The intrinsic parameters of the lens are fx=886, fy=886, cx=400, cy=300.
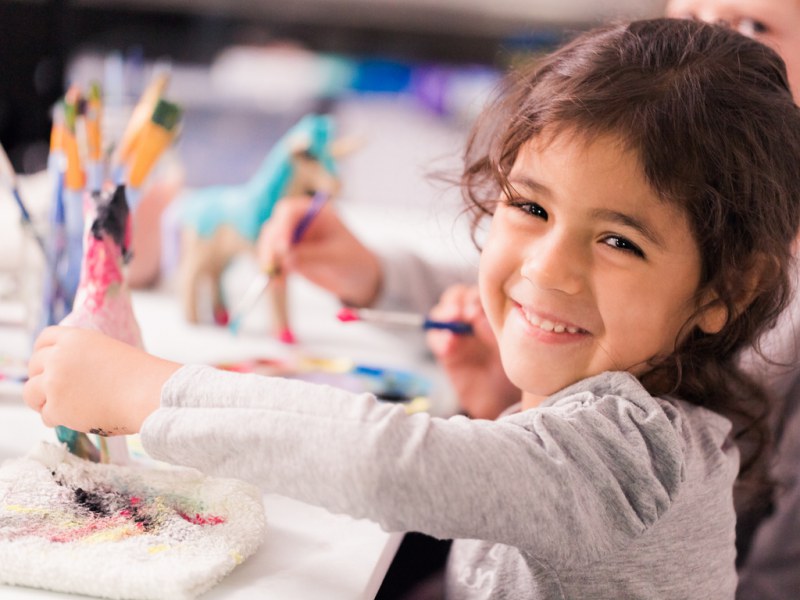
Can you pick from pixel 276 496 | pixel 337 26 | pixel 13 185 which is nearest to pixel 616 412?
pixel 276 496

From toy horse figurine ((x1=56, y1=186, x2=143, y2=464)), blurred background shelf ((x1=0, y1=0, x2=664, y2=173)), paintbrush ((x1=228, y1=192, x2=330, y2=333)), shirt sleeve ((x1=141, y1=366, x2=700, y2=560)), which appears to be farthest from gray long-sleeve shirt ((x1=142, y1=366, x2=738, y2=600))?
blurred background shelf ((x1=0, y1=0, x2=664, y2=173))

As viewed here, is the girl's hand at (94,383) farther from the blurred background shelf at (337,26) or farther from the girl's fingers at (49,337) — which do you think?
the blurred background shelf at (337,26)

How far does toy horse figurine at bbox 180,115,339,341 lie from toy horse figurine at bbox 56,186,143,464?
0.34 meters

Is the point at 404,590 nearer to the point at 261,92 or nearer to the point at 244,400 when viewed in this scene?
the point at 244,400

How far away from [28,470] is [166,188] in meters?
0.54

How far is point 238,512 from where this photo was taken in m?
0.47

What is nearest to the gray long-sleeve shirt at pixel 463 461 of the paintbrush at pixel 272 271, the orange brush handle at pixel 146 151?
the orange brush handle at pixel 146 151

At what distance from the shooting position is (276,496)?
534mm

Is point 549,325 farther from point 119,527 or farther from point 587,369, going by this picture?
point 119,527

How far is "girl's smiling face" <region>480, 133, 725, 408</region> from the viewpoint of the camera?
477 mm

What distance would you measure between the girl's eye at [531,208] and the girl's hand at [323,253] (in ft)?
1.27

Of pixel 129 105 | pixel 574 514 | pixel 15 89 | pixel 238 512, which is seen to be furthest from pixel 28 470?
pixel 15 89

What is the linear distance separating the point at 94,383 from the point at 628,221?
0.96 feet

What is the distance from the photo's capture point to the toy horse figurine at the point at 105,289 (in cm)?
51
